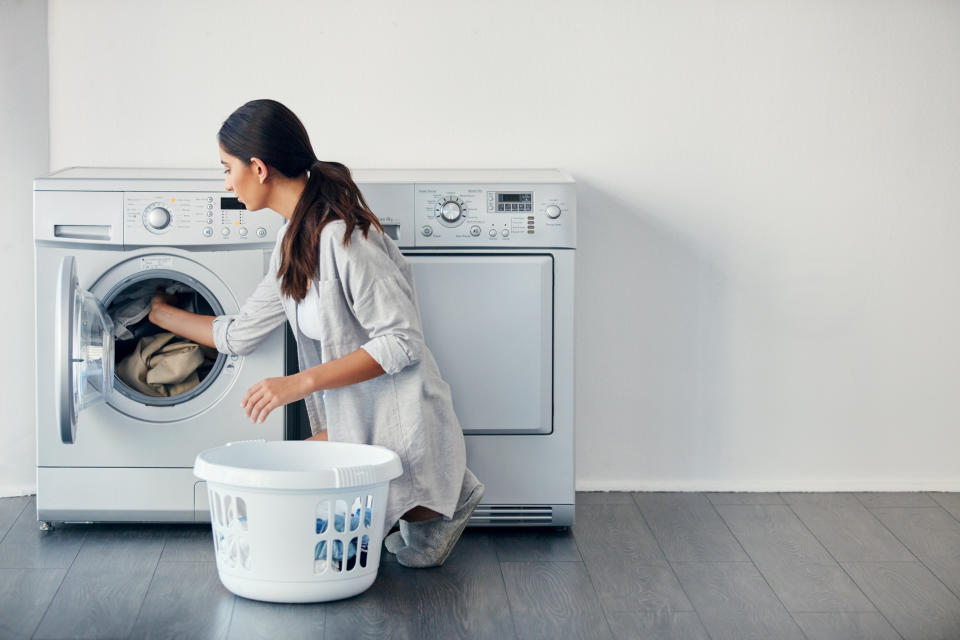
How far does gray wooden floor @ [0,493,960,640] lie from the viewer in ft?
6.78

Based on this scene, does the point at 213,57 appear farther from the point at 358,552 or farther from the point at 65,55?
the point at 358,552

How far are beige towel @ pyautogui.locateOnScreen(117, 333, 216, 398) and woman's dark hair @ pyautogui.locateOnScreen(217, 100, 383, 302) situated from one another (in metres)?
0.45

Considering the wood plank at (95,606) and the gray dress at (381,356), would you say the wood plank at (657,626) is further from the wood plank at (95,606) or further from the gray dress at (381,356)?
the wood plank at (95,606)

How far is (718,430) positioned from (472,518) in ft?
2.77

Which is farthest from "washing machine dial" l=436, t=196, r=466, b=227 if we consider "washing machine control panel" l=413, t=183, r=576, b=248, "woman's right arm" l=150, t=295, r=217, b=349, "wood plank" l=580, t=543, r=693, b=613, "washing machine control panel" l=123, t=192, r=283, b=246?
"wood plank" l=580, t=543, r=693, b=613

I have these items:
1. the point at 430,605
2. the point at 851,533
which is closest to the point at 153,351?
the point at 430,605

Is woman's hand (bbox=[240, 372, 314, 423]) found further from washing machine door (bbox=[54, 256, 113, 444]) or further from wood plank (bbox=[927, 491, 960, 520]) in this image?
wood plank (bbox=[927, 491, 960, 520])

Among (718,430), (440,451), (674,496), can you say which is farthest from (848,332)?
(440,451)

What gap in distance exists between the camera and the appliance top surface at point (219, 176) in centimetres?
254

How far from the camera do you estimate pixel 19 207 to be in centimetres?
287

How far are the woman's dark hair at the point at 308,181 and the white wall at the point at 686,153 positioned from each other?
71 centimetres

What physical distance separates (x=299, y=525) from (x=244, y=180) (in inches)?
28.5

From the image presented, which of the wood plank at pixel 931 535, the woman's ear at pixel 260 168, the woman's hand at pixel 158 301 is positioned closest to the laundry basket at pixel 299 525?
the woman's hand at pixel 158 301

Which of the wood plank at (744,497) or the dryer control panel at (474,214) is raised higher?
the dryer control panel at (474,214)
